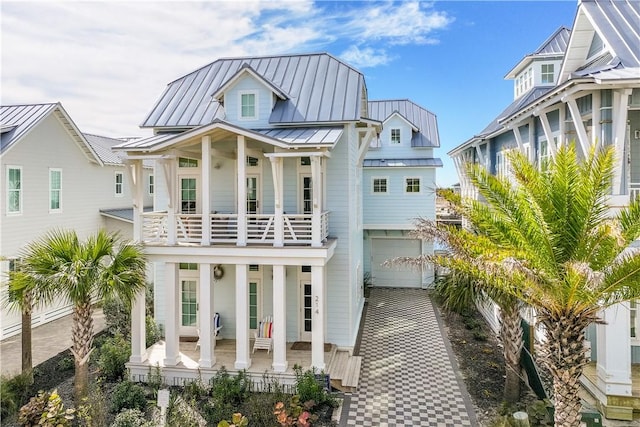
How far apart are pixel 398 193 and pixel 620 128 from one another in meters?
12.3

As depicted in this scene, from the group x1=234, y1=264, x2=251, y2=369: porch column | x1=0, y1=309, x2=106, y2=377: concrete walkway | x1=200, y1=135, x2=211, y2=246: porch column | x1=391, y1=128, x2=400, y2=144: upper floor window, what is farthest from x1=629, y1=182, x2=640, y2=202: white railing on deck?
x1=0, y1=309, x2=106, y2=377: concrete walkway

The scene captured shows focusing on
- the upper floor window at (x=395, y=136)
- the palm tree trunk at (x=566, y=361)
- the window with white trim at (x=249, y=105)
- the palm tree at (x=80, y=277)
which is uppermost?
the upper floor window at (x=395, y=136)

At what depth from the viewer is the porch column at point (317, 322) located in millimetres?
9781

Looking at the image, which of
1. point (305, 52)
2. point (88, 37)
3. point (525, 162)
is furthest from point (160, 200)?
point (525, 162)

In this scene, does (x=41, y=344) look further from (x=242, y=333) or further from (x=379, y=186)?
(x=379, y=186)

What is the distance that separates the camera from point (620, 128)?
26.7 ft

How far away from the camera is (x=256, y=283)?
12406mm

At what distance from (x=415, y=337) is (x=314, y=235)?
641 centimetres

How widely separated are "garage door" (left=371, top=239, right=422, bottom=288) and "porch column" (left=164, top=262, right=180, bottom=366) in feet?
41.8

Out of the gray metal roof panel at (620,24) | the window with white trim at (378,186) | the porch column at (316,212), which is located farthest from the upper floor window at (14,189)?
the gray metal roof panel at (620,24)

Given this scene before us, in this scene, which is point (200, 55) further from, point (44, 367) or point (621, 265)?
point (621, 265)

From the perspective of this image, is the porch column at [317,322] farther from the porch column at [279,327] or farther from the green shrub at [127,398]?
the green shrub at [127,398]

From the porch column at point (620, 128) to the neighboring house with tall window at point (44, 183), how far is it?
1585 cm

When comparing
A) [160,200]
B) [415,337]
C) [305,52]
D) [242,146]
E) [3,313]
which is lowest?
[415,337]
